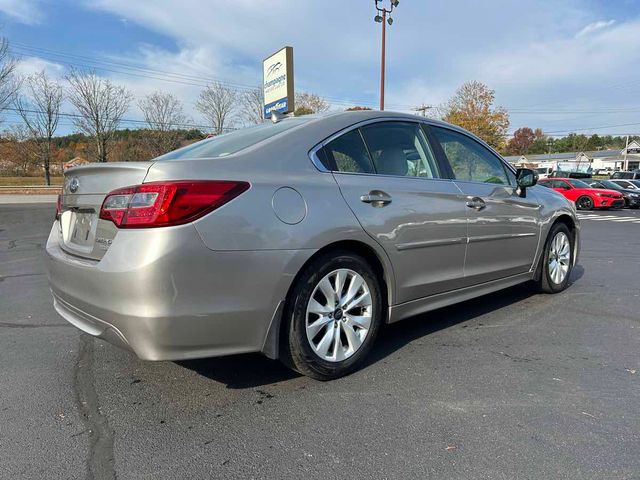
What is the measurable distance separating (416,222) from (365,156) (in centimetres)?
58

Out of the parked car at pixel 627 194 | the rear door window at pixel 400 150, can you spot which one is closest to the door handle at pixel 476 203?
the rear door window at pixel 400 150

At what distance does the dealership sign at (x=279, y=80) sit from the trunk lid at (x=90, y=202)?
1299 cm

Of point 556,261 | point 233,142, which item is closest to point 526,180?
point 556,261

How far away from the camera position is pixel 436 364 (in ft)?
10.7

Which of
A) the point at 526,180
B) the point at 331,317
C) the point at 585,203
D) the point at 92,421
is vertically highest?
the point at 526,180

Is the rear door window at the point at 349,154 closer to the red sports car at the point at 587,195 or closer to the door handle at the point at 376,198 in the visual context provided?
the door handle at the point at 376,198

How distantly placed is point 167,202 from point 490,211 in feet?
9.07

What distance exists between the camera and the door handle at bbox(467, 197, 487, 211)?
3769 mm

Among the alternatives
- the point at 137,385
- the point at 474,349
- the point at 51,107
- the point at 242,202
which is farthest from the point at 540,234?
the point at 51,107

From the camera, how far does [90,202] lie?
2.69 m

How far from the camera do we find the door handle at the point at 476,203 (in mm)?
3769

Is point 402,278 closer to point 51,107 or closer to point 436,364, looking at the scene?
point 436,364

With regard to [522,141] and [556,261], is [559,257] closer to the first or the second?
[556,261]

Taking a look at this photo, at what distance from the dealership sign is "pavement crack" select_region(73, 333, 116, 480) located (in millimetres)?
13106
